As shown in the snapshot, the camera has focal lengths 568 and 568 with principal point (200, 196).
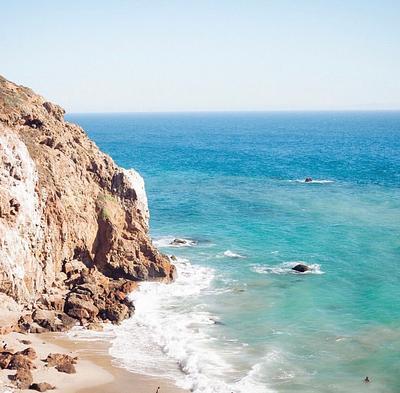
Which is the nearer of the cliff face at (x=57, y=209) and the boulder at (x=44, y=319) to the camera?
the boulder at (x=44, y=319)

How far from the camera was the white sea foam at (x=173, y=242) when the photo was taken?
68.6 metres

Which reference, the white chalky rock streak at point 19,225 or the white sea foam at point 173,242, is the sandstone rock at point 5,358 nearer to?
the white chalky rock streak at point 19,225

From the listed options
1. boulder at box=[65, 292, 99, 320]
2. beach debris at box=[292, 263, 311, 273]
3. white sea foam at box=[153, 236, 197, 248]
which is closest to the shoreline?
boulder at box=[65, 292, 99, 320]

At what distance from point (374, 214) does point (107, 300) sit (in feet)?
152

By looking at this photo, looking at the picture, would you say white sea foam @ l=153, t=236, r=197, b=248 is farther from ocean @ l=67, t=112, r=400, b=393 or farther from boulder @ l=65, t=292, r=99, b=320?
boulder @ l=65, t=292, r=99, b=320

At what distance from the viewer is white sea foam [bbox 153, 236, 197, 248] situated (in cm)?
6862

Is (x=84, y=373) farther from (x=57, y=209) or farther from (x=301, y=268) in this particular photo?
(x=301, y=268)

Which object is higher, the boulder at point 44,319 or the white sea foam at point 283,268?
the white sea foam at point 283,268

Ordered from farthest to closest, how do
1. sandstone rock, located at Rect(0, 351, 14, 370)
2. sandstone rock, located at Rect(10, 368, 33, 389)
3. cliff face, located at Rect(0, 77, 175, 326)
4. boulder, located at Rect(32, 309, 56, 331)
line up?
1. cliff face, located at Rect(0, 77, 175, 326)
2. boulder, located at Rect(32, 309, 56, 331)
3. sandstone rock, located at Rect(0, 351, 14, 370)
4. sandstone rock, located at Rect(10, 368, 33, 389)

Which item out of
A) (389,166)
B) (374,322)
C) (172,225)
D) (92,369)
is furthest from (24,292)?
(389,166)

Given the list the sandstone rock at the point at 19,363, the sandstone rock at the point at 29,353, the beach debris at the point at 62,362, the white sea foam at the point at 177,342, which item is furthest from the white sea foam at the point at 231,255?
the sandstone rock at the point at 19,363

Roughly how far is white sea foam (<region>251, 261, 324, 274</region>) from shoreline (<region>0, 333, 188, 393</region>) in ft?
72.4

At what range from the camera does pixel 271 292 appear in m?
53.8

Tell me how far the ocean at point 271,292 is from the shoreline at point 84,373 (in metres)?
1.07
